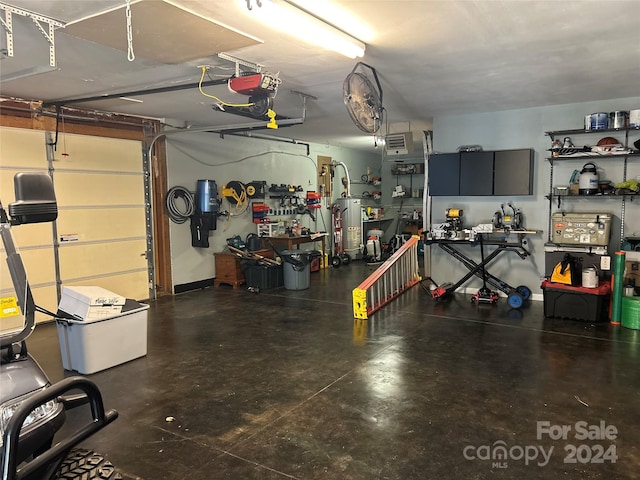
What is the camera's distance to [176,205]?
23.6 feet

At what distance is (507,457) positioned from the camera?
262cm

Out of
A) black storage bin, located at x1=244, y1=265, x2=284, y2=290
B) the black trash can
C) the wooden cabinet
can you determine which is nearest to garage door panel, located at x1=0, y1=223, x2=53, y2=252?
the wooden cabinet

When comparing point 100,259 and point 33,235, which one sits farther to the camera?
point 100,259

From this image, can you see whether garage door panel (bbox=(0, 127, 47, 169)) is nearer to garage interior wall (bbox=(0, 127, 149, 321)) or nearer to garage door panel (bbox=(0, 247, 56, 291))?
garage interior wall (bbox=(0, 127, 149, 321))

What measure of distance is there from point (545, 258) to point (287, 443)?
4731 millimetres

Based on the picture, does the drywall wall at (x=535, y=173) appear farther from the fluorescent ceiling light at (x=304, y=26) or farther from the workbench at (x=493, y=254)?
the fluorescent ceiling light at (x=304, y=26)

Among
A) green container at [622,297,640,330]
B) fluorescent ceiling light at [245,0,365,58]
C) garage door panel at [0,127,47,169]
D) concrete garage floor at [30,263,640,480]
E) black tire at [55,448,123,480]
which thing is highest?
fluorescent ceiling light at [245,0,365,58]

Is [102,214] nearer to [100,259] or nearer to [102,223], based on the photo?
[102,223]

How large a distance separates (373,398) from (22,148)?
16.3 feet

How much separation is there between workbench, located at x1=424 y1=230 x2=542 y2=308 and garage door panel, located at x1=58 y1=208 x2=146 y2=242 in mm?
4370

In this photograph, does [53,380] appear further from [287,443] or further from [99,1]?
[99,1]

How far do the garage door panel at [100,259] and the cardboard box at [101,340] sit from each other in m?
2.07

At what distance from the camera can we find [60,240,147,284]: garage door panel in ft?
19.0

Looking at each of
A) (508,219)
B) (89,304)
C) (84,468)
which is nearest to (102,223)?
(89,304)
